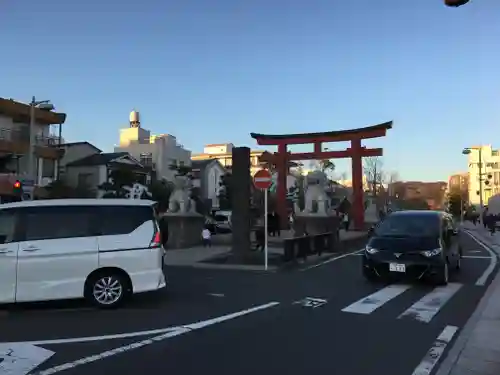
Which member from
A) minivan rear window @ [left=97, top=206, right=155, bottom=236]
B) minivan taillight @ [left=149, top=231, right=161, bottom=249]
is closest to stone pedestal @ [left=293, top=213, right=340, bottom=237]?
minivan taillight @ [left=149, top=231, right=161, bottom=249]

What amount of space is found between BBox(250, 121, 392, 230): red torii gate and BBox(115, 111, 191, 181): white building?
25.8m

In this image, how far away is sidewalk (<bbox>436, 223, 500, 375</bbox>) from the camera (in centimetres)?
534

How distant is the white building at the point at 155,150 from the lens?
2502 inches

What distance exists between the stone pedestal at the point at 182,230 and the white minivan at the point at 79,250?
1209 cm

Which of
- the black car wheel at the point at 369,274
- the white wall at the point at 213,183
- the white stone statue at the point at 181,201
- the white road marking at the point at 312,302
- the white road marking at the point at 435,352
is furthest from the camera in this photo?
the white wall at the point at 213,183

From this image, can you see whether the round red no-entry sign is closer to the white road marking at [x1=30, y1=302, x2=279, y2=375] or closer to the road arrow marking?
the white road marking at [x1=30, y1=302, x2=279, y2=375]

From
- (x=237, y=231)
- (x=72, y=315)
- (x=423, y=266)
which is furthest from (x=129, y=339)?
(x=237, y=231)

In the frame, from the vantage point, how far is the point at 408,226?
12273mm

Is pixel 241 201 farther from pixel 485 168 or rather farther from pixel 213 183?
pixel 485 168

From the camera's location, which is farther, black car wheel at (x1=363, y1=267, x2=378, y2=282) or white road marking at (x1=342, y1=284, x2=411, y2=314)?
black car wheel at (x1=363, y1=267, x2=378, y2=282)

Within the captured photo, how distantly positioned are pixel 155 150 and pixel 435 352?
60.2 m

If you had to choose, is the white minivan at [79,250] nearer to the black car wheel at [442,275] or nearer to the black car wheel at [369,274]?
the black car wheel at [369,274]

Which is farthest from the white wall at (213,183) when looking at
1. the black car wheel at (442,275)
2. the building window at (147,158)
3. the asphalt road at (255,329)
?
the black car wheel at (442,275)

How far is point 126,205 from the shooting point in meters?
8.88
